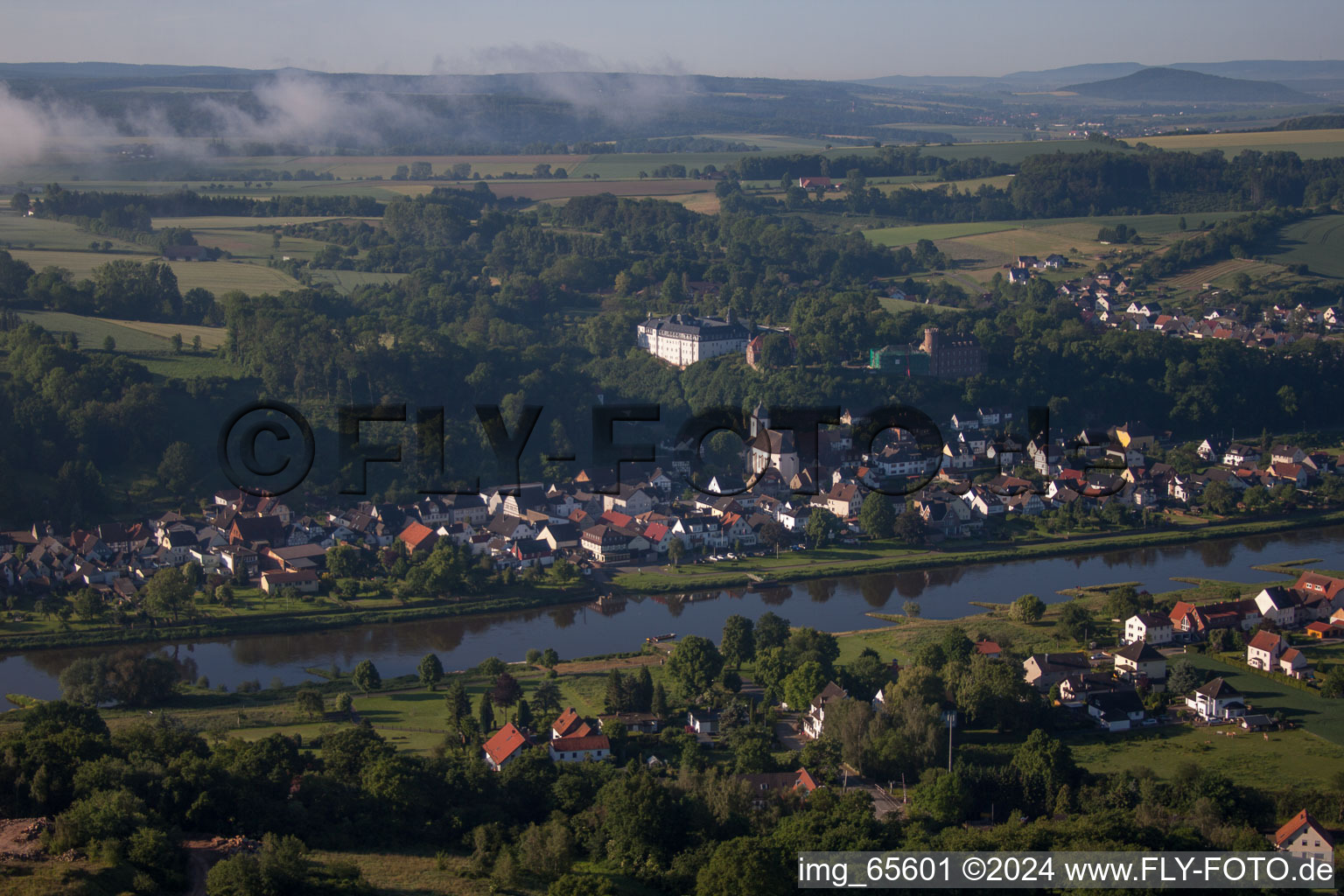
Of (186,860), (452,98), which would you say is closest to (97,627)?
(186,860)

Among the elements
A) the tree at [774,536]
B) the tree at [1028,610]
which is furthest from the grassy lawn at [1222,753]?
the tree at [774,536]

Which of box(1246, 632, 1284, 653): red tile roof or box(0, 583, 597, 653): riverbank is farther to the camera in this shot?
box(0, 583, 597, 653): riverbank

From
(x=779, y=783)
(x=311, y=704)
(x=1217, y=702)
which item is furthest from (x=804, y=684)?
(x=311, y=704)

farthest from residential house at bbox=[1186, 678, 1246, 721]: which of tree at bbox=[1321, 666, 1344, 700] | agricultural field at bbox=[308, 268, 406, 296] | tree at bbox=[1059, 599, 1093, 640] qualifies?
agricultural field at bbox=[308, 268, 406, 296]

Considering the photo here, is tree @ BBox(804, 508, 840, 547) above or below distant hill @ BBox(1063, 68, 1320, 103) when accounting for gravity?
below

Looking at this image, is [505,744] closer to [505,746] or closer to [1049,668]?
[505,746]

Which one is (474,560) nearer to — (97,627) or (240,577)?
(240,577)

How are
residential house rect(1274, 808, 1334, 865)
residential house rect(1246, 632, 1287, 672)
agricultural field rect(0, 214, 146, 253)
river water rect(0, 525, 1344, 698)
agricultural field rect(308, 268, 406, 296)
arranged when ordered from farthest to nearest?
1. agricultural field rect(308, 268, 406, 296)
2. agricultural field rect(0, 214, 146, 253)
3. river water rect(0, 525, 1344, 698)
4. residential house rect(1246, 632, 1287, 672)
5. residential house rect(1274, 808, 1334, 865)

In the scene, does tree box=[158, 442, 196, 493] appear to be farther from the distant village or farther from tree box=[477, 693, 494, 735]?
tree box=[477, 693, 494, 735]
